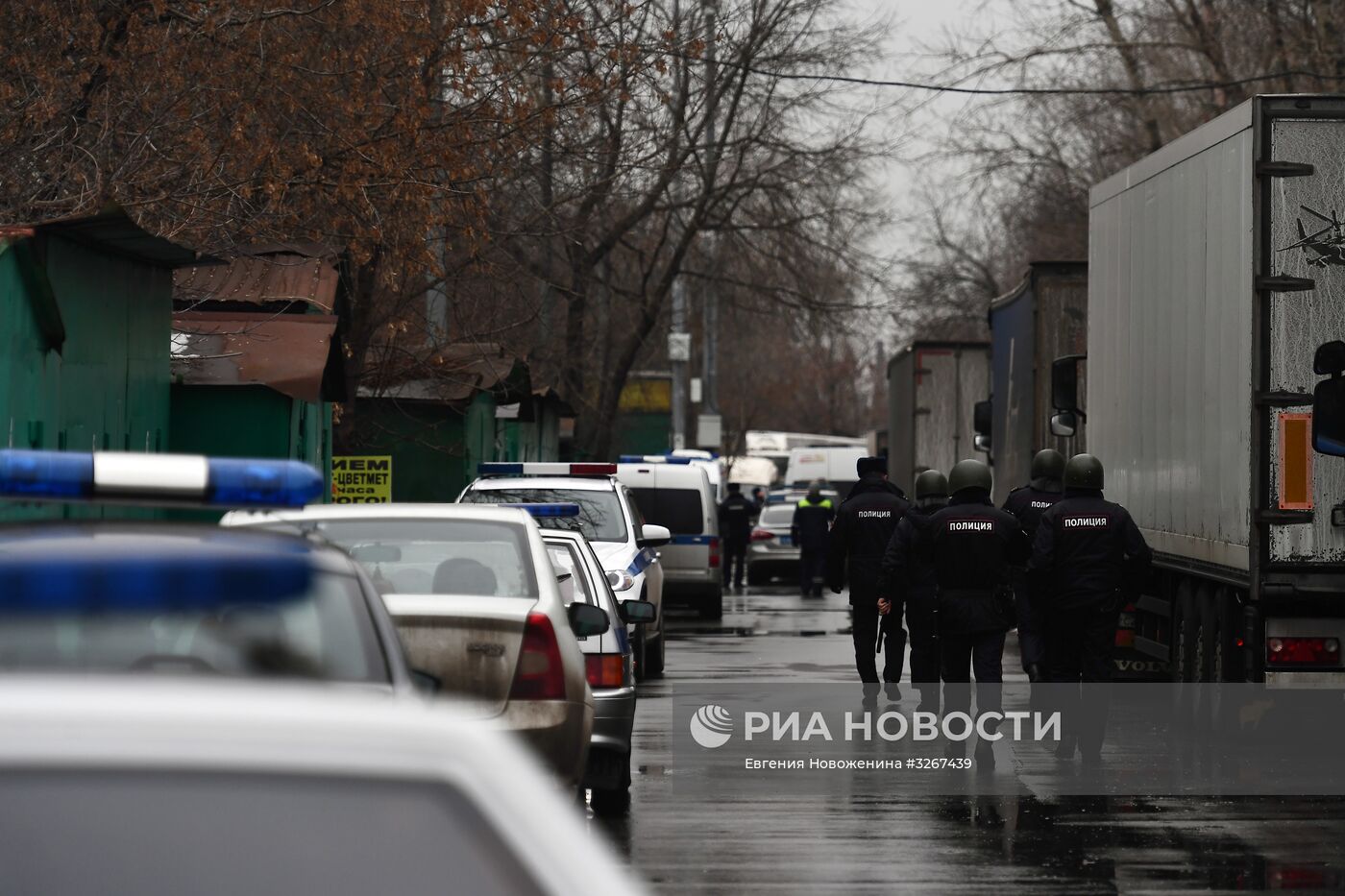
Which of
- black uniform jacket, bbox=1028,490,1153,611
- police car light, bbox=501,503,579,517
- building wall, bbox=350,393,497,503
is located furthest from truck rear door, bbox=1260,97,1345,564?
building wall, bbox=350,393,497,503

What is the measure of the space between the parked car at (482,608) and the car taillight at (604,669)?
162 cm

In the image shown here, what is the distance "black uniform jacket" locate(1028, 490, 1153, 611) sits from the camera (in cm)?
1212

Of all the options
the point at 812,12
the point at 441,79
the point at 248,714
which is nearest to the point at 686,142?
the point at 812,12

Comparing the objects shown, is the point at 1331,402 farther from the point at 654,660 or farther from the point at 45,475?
the point at 45,475

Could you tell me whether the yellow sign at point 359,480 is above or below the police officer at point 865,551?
above

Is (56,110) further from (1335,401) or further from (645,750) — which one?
(1335,401)

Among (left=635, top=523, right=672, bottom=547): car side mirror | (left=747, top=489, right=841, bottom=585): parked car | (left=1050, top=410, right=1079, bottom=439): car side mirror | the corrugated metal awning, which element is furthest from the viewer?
(left=747, top=489, right=841, bottom=585): parked car

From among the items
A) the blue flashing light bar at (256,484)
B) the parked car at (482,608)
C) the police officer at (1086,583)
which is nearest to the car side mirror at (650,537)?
the police officer at (1086,583)

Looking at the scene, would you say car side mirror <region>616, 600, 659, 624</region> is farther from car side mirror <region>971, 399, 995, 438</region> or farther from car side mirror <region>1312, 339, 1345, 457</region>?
car side mirror <region>971, 399, 995, 438</region>

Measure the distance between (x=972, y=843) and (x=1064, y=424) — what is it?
1030cm

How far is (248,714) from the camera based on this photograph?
221cm

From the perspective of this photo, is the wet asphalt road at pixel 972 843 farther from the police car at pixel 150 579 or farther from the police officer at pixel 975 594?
the police car at pixel 150 579

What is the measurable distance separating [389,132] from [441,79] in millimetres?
2712

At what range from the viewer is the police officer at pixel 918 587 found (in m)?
13.5
